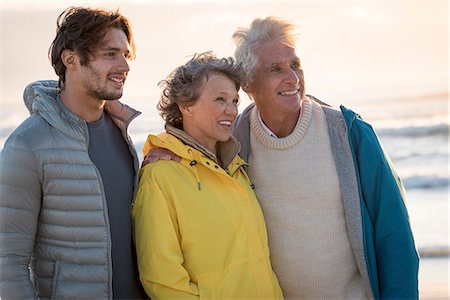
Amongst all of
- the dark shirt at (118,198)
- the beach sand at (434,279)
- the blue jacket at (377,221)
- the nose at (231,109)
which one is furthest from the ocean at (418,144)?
the dark shirt at (118,198)

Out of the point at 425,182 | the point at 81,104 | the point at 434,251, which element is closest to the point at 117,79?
the point at 81,104

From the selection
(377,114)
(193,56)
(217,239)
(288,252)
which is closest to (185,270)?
(217,239)

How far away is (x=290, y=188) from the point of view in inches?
150

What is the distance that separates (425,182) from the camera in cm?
1186

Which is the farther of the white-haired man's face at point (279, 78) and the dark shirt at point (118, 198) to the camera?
the white-haired man's face at point (279, 78)

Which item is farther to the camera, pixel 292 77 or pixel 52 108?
pixel 292 77

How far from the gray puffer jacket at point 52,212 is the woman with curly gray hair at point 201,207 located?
Answer: 8.2 inches

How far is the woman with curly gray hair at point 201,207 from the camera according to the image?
11.2 feet

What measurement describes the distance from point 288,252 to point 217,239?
1.43 feet

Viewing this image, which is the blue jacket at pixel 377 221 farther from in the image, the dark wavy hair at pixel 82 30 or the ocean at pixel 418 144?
the ocean at pixel 418 144

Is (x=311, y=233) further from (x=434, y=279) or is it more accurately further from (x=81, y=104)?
(x=434, y=279)

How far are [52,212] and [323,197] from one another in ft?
3.97

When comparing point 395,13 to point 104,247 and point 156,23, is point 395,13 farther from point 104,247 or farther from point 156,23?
point 104,247

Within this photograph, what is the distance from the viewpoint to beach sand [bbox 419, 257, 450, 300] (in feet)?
20.8
